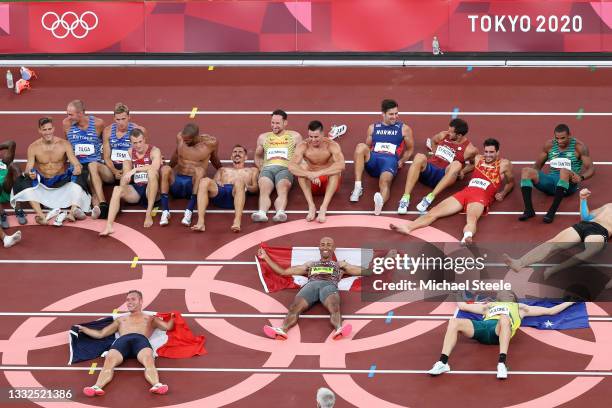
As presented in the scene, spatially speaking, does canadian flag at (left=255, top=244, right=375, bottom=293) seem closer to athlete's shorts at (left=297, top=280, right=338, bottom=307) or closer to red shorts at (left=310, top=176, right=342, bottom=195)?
athlete's shorts at (left=297, top=280, right=338, bottom=307)

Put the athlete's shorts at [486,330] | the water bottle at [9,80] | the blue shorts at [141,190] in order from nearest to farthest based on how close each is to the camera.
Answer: the athlete's shorts at [486,330]
the blue shorts at [141,190]
the water bottle at [9,80]

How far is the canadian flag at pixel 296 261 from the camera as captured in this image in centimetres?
1301

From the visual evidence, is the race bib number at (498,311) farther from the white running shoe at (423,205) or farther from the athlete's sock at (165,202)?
the athlete's sock at (165,202)

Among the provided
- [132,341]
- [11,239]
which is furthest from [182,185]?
[132,341]

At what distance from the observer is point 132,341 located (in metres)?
12.0

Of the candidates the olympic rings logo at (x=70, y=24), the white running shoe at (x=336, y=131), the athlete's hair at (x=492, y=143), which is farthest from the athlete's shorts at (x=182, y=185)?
the olympic rings logo at (x=70, y=24)

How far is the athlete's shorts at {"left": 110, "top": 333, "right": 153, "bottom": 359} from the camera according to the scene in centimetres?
1202

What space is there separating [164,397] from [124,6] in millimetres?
6352

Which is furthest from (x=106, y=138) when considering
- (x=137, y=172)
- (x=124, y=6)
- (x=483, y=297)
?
(x=483, y=297)

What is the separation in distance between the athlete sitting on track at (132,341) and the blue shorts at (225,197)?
6.25 ft

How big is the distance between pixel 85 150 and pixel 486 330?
15.6 feet

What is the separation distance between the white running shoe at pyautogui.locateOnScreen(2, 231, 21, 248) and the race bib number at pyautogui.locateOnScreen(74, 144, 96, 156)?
1123 millimetres

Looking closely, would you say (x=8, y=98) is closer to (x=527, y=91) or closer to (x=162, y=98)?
(x=162, y=98)

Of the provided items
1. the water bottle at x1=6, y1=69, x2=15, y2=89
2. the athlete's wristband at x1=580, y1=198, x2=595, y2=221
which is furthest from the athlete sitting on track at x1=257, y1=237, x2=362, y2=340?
the water bottle at x1=6, y1=69, x2=15, y2=89
